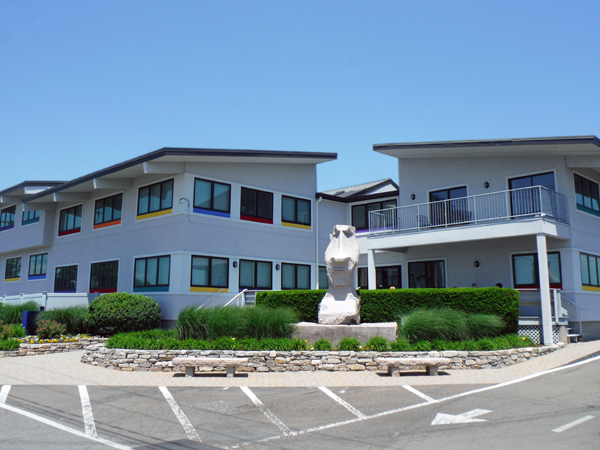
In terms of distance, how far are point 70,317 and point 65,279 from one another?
23.7 ft

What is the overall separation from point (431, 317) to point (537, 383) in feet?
11.3

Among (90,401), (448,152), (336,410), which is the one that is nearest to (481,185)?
(448,152)

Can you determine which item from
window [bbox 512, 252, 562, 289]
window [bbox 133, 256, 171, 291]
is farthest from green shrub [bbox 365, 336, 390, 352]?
window [bbox 133, 256, 171, 291]

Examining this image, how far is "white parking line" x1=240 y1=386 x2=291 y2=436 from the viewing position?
7168mm

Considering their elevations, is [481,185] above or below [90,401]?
above

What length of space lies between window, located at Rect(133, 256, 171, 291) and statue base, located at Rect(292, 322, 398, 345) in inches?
287

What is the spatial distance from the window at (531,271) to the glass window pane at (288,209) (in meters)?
9.35

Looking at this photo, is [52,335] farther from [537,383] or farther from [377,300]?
[537,383]

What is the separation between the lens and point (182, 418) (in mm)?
7789

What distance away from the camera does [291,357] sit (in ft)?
41.2

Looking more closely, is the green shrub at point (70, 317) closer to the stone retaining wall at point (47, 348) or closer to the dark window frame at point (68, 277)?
the stone retaining wall at point (47, 348)

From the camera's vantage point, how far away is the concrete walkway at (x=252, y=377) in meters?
10.8

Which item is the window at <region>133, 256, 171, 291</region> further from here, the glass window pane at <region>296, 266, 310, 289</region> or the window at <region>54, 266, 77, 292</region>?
the glass window pane at <region>296, 266, 310, 289</region>

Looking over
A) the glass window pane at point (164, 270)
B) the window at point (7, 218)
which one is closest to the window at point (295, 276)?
the glass window pane at point (164, 270)
